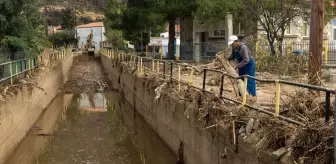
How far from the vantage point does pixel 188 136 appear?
9945mm

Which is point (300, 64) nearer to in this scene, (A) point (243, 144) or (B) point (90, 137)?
(B) point (90, 137)

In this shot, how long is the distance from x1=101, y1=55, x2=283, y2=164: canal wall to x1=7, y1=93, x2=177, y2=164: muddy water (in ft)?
1.58

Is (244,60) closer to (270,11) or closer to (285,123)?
(285,123)

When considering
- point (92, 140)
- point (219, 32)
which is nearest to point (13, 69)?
point (92, 140)

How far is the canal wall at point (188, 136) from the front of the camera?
652cm

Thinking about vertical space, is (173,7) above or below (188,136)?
above

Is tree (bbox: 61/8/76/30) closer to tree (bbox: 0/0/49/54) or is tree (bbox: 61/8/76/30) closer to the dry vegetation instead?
tree (bbox: 0/0/49/54)

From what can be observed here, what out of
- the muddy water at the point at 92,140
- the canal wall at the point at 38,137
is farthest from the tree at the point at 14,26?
the muddy water at the point at 92,140

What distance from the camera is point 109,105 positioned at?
22484mm

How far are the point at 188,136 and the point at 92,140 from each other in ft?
16.8

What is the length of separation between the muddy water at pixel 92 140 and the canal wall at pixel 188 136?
18.9 inches

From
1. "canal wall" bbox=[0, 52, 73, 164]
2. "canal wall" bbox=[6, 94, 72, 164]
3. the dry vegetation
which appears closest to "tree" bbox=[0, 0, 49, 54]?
"canal wall" bbox=[0, 52, 73, 164]

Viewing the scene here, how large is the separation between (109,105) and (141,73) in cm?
497

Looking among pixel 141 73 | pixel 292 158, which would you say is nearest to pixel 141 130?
pixel 141 73
